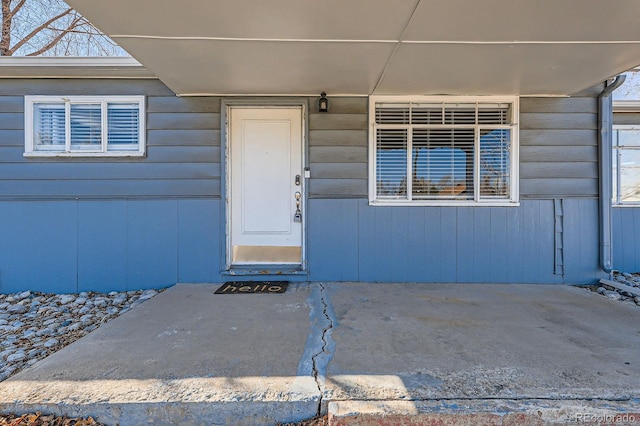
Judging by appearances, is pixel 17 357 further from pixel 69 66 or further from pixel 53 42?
pixel 53 42

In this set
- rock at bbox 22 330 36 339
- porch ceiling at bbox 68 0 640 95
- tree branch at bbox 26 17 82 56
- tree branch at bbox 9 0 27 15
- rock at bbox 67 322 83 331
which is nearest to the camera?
porch ceiling at bbox 68 0 640 95

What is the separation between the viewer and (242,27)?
91.4 inches

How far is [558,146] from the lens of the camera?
378 centimetres

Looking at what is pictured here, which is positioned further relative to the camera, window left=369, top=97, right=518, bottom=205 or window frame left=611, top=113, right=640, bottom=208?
window frame left=611, top=113, right=640, bottom=208

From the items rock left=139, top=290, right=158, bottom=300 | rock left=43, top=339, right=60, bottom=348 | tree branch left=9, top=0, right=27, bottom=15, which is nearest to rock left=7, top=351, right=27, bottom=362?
rock left=43, top=339, right=60, bottom=348

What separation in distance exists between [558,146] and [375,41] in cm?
282

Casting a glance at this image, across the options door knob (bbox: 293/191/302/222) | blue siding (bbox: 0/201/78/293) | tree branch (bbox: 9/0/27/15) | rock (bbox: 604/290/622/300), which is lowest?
rock (bbox: 604/290/622/300)

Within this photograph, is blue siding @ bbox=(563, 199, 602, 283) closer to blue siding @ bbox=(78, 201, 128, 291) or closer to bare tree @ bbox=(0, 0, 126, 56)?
blue siding @ bbox=(78, 201, 128, 291)

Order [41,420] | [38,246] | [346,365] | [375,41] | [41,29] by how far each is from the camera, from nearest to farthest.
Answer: [41,420]
[346,365]
[375,41]
[38,246]
[41,29]

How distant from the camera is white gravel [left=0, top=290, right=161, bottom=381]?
88.0 inches

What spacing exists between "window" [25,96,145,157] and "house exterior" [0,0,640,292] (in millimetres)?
18

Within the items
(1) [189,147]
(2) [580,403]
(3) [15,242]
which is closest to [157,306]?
(1) [189,147]

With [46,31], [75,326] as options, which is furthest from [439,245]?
[46,31]

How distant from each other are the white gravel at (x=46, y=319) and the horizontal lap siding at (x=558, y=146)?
469cm
